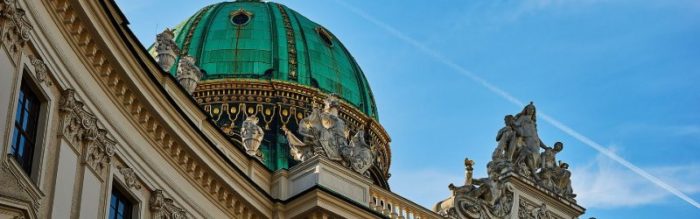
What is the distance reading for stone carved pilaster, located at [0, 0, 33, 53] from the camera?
19.7 metres

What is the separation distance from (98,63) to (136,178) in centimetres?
209

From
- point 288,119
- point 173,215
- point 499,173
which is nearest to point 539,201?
point 499,173

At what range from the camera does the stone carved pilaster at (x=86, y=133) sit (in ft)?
71.3

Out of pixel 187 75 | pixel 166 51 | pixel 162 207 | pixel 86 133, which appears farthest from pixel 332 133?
pixel 86 133

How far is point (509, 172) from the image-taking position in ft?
114

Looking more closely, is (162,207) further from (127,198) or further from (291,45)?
(291,45)

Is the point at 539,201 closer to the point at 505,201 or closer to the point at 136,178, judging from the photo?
the point at 505,201

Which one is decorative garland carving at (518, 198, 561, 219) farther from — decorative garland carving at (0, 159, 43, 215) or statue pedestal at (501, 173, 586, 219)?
decorative garland carving at (0, 159, 43, 215)

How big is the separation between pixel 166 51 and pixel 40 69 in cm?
826

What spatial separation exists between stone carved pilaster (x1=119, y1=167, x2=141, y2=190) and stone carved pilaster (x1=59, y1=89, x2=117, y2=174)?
44cm

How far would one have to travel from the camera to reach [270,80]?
145ft

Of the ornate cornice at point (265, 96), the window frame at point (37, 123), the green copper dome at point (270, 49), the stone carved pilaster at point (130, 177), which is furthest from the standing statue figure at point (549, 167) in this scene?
the window frame at point (37, 123)

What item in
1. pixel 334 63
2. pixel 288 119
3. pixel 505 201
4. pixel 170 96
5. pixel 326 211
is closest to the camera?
pixel 170 96

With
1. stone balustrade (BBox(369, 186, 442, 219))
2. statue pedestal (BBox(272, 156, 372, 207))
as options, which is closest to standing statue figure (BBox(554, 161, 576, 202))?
stone balustrade (BBox(369, 186, 442, 219))
